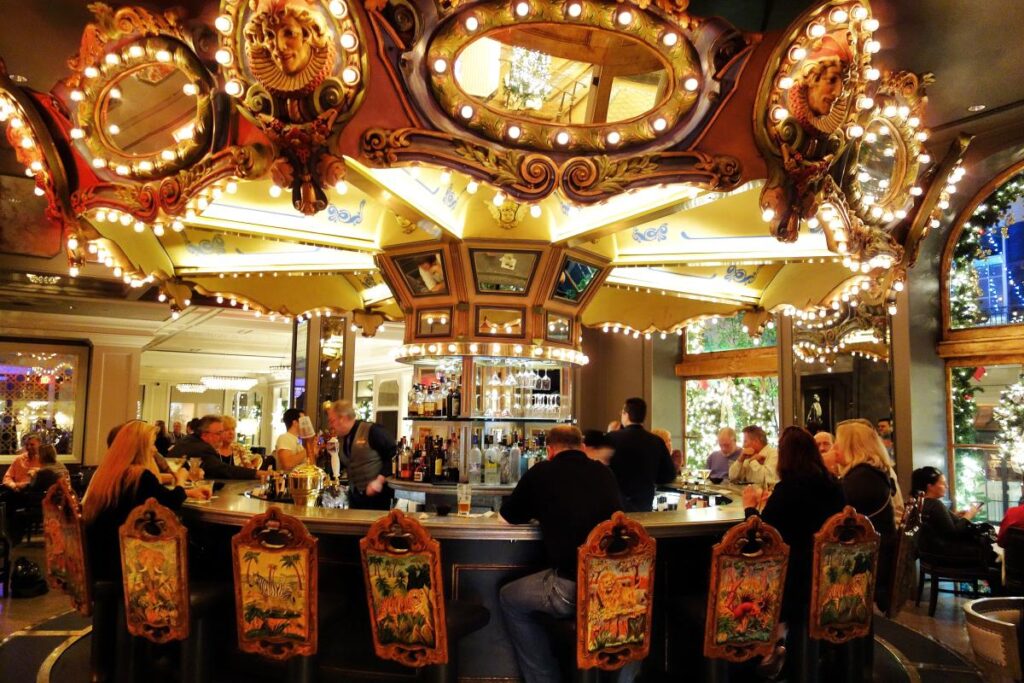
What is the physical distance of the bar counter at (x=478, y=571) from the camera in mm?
3848

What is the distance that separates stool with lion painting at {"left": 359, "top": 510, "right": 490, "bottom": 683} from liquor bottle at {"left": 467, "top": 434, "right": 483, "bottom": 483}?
2.55m

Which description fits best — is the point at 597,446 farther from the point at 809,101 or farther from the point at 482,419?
the point at 809,101

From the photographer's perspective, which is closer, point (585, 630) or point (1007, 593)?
point (585, 630)

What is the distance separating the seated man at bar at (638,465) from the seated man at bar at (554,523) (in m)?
1.92

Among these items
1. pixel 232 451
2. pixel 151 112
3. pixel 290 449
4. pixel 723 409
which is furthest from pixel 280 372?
pixel 151 112

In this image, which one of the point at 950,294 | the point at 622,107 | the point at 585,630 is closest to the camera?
the point at 585,630

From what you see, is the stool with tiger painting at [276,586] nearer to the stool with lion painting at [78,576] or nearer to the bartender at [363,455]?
the stool with lion painting at [78,576]

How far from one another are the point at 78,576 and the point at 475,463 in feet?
9.31

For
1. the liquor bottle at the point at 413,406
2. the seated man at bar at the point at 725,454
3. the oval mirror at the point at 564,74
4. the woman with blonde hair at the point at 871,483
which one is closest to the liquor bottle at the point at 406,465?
the liquor bottle at the point at 413,406

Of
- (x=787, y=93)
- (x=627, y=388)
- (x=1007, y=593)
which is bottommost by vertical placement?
(x=1007, y=593)

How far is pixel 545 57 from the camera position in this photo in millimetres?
5320

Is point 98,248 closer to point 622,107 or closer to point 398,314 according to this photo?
point 398,314

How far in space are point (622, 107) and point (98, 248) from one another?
13.4 feet

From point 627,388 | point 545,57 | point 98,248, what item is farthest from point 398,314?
point 627,388
